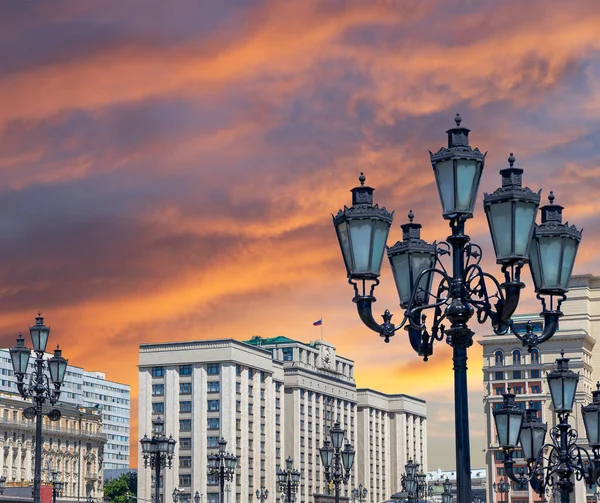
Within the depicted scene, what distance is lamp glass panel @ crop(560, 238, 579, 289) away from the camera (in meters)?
14.4

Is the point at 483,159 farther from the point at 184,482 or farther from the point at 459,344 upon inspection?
the point at 184,482

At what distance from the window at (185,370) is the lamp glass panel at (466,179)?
137393mm

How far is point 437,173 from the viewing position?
13.9m

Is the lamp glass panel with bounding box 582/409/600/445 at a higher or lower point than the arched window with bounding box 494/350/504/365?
lower

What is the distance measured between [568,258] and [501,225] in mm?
1721

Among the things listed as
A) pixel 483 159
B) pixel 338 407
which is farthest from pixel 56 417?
pixel 338 407

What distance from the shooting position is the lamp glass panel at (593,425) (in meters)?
23.5

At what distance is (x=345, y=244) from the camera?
13977 millimetres

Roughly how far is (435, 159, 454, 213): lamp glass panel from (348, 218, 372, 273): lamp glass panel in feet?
3.05

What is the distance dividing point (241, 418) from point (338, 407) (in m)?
36.6

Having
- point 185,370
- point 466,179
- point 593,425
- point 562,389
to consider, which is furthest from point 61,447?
point 466,179

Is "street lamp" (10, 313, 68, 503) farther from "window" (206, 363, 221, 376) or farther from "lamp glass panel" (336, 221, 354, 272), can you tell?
"window" (206, 363, 221, 376)

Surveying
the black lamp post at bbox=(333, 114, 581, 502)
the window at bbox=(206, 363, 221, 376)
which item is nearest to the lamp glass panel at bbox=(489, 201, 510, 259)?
the black lamp post at bbox=(333, 114, 581, 502)

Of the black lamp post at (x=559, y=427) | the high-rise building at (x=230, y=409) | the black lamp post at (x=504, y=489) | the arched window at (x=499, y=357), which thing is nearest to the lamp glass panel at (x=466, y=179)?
the black lamp post at (x=559, y=427)
